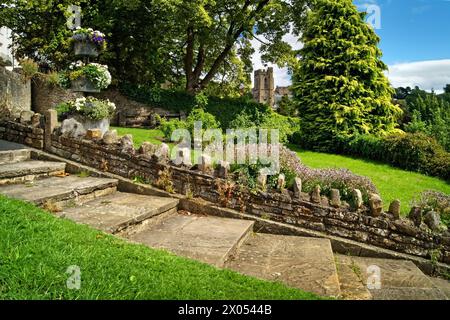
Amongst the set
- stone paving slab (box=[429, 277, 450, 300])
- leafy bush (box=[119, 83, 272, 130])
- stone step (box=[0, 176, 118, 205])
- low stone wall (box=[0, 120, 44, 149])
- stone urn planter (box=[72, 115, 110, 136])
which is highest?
leafy bush (box=[119, 83, 272, 130])

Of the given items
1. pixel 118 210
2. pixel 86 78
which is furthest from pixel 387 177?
pixel 86 78

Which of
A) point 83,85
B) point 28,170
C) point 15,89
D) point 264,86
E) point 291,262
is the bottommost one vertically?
point 291,262

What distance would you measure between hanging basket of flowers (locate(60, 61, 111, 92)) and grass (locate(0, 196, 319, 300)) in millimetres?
5301

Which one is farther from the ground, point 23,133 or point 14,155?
point 23,133

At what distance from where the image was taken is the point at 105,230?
13.1 ft

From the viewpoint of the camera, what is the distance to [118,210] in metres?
4.79

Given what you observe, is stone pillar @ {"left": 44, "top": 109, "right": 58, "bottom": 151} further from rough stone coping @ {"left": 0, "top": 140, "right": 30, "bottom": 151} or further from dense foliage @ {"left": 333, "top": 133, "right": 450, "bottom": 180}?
dense foliage @ {"left": 333, "top": 133, "right": 450, "bottom": 180}

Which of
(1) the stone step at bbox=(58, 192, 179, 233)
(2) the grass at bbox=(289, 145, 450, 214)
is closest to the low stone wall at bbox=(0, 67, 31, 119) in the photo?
(1) the stone step at bbox=(58, 192, 179, 233)

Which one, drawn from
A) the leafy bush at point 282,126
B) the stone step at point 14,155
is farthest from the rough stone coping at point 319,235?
the leafy bush at point 282,126

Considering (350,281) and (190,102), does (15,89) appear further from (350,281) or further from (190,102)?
(350,281)

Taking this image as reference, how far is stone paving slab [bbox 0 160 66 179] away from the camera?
520 centimetres

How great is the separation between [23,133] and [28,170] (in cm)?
179
